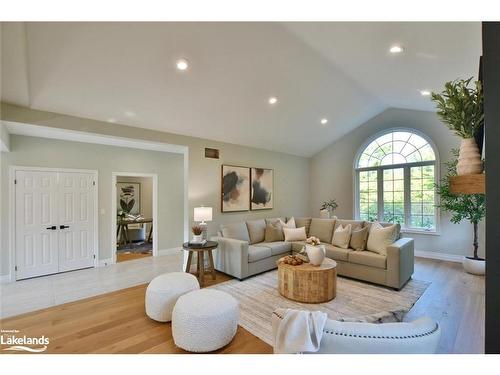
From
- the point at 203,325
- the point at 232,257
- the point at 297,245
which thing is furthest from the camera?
the point at 297,245

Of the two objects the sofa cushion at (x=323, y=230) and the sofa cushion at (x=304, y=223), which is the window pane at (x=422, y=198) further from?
the sofa cushion at (x=304, y=223)

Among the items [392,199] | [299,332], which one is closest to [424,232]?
[392,199]

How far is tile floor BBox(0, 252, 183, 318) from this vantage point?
317 centimetres

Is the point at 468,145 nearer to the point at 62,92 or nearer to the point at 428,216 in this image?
the point at 62,92

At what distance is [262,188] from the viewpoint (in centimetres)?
585

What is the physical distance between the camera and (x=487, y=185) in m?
1.00

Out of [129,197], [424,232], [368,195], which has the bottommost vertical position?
[424,232]

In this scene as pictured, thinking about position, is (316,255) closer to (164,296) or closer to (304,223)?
(164,296)

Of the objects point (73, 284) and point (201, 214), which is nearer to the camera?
point (73, 284)

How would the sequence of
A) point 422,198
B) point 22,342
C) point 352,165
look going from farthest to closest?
point 352,165, point 422,198, point 22,342

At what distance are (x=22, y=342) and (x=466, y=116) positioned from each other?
394 cm

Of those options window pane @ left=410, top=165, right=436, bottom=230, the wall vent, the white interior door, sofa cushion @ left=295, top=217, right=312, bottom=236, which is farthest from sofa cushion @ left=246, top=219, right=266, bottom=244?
window pane @ left=410, top=165, right=436, bottom=230
